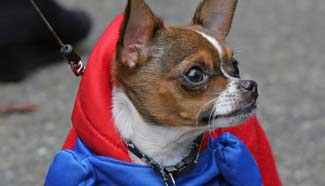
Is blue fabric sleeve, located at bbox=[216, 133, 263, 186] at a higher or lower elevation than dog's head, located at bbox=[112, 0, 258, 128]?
lower

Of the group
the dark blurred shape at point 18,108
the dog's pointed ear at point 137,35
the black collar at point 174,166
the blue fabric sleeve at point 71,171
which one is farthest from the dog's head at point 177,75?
the dark blurred shape at point 18,108

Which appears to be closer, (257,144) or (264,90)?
(257,144)

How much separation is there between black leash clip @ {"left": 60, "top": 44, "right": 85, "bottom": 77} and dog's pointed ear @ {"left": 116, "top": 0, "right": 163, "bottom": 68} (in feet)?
0.82

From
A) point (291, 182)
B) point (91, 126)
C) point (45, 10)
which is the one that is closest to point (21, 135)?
point (45, 10)

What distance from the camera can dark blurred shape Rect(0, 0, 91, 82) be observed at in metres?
5.41

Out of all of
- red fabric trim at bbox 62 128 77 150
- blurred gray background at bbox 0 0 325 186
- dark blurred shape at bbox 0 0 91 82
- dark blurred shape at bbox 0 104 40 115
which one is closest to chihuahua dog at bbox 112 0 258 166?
red fabric trim at bbox 62 128 77 150

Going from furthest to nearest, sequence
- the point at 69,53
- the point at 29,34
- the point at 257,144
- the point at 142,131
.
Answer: the point at 29,34, the point at 257,144, the point at 69,53, the point at 142,131

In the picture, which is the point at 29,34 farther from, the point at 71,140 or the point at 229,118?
the point at 229,118

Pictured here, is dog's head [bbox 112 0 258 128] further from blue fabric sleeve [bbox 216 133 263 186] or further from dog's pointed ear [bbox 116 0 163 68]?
blue fabric sleeve [bbox 216 133 263 186]

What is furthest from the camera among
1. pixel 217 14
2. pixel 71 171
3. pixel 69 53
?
pixel 217 14

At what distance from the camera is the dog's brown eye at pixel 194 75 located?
112 inches

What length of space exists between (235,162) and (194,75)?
1.21 feet

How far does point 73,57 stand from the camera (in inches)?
122

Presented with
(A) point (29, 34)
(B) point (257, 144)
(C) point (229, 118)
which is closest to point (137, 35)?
(C) point (229, 118)
